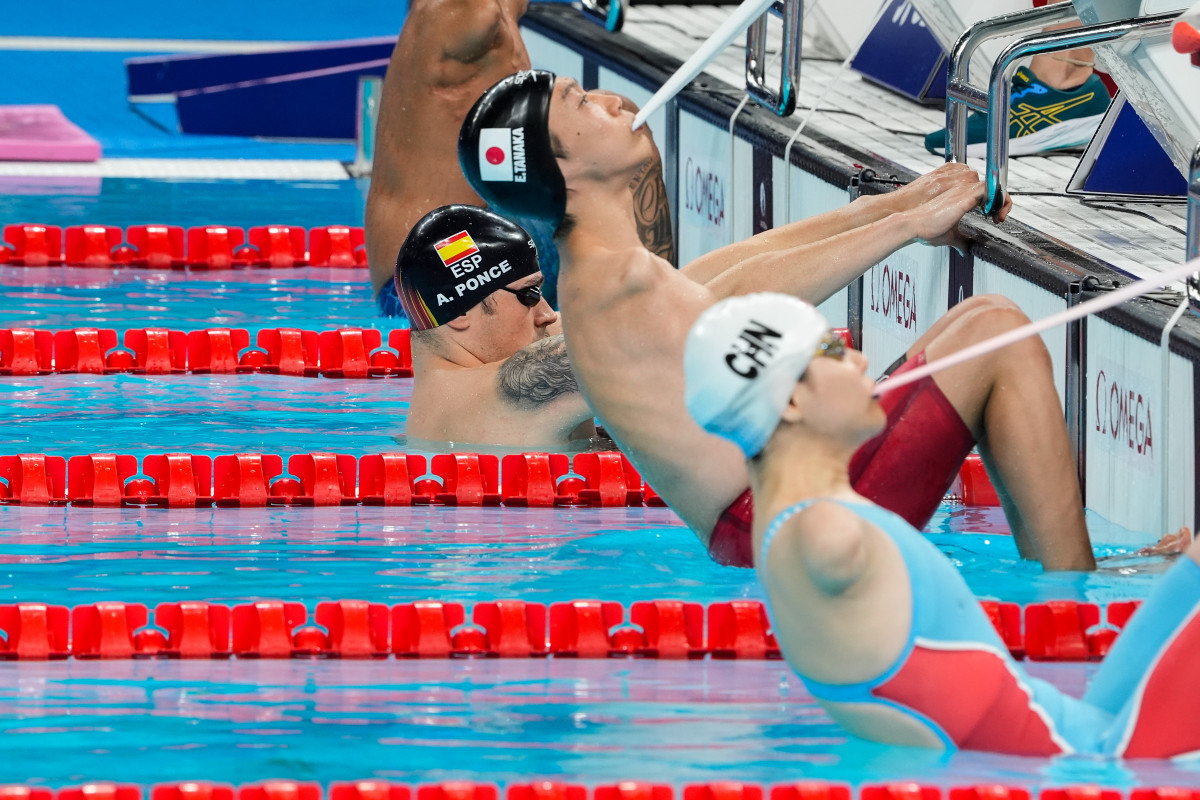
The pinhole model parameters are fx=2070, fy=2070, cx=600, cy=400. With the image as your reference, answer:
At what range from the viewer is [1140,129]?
5074 millimetres

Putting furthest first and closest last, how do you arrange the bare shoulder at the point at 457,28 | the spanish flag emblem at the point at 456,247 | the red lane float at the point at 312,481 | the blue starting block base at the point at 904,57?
the blue starting block base at the point at 904,57, the bare shoulder at the point at 457,28, the spanish flag emblem at the point at 456,247, the red lane float at the point at 312,481

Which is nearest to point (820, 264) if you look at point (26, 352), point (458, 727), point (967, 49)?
point (967, 49)

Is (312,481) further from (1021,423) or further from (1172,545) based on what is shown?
(1172,545)

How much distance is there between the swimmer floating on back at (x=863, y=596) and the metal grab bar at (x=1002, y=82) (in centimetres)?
169

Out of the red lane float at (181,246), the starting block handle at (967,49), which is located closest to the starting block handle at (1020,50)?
the starting block handle at (967,49)

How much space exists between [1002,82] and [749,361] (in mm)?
1987

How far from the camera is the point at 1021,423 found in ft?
Result: 11.6

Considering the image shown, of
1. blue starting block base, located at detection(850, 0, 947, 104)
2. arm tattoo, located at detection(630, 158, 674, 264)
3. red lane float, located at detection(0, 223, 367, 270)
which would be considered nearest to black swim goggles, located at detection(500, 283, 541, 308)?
arm tattoo, located at detection(630, 158, 674, 264)

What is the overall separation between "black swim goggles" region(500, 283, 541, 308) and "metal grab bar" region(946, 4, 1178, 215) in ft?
3.44

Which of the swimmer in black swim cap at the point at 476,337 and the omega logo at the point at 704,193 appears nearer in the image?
the swimmer in black swim cap at the point at 476,337

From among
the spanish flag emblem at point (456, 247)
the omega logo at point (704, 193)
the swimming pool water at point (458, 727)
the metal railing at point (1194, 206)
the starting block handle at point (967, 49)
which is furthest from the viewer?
the omega logo at point (704, 193)

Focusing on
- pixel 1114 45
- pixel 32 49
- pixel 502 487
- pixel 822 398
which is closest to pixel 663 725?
pixel 822 398

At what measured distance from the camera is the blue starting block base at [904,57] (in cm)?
696

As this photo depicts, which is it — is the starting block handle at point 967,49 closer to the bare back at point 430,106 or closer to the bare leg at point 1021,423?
the bare leg at point 1021,423
